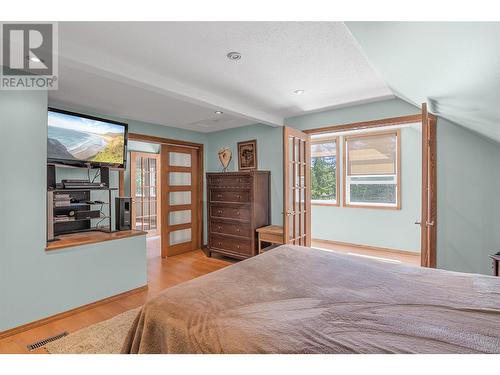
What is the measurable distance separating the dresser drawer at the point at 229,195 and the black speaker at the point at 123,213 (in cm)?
147

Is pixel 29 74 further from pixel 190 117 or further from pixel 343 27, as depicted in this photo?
pixel 343 27

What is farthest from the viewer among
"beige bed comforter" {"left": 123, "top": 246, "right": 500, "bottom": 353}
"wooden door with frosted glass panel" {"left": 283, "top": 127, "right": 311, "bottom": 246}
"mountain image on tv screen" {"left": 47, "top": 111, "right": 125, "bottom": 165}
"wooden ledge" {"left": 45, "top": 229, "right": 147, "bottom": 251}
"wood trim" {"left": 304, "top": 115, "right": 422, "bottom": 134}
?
"wooden door with frosted glass panel" {"left": 283, "top": 127, "right": 311, "bottom": 246}

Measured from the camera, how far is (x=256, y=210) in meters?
4.05

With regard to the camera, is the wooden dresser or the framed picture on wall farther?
the framed picture on wall

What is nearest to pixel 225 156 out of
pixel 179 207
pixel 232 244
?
pixel 179 207

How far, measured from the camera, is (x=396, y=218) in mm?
4660

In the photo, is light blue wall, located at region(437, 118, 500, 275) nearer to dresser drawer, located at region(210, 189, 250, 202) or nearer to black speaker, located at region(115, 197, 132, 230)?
dresser drawer, located at region(210, 189, 250, 202)

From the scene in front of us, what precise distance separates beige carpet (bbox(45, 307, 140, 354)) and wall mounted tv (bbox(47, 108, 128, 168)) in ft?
5.79

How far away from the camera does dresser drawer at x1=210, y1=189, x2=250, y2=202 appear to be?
4098mm

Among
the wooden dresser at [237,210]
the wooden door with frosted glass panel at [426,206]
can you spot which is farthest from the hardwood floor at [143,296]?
the wooden door with frosted glass panel at [426,206]

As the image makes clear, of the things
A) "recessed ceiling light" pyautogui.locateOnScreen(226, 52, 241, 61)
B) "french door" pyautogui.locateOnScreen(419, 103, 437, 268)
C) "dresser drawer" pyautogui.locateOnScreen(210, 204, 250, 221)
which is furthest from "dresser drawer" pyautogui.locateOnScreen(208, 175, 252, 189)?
"french door" pyautogui.locateOnScreen(419, 103, 437, 268)

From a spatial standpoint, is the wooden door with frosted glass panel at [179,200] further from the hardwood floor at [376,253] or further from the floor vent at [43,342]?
the hardwood floor at [376,253]

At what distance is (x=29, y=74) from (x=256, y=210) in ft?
9.91

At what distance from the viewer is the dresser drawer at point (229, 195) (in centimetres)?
410
